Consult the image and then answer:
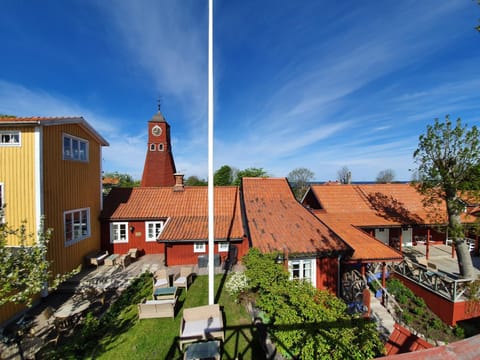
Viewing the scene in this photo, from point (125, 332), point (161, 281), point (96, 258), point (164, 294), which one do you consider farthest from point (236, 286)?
point (96, 258)

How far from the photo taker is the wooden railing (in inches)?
379

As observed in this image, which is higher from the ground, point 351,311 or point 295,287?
point 295,287

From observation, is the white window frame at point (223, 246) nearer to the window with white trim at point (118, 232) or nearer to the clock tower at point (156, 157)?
the window with white trim at point (118, 232)

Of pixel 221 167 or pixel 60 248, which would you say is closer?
pixel 60 248

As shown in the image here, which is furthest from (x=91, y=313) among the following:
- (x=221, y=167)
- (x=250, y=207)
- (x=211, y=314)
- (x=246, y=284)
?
(x=221, y=167)

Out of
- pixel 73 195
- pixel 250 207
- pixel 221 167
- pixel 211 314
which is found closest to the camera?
pixel 211 314

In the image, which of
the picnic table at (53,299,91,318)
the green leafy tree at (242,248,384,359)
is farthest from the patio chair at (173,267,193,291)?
the green leafy tree at (242,248,384,359)

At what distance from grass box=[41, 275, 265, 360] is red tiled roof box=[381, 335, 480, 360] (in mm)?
6539

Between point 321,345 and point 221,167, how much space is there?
4589cm

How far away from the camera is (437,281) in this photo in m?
10.5

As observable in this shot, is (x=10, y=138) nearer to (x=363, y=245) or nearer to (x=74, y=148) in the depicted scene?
(x=74, y=148)

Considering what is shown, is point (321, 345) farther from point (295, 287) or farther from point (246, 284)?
point (246, 284)

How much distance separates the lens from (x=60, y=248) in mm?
10398

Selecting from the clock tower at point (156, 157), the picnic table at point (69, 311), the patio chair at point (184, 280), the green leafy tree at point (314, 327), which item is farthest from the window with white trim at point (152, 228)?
the green leafy tree at point (314, 327)
